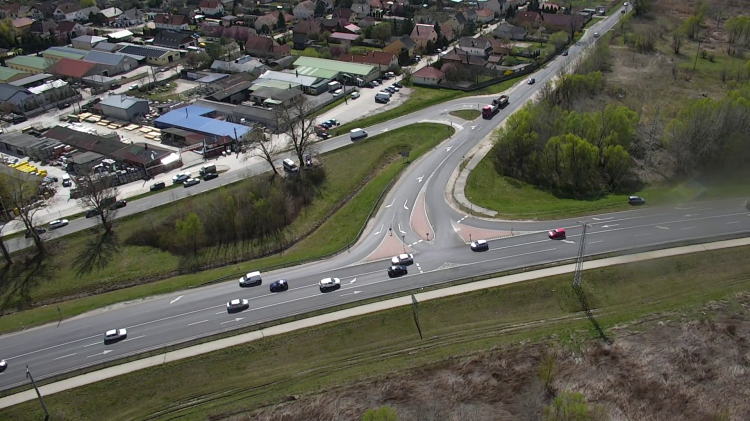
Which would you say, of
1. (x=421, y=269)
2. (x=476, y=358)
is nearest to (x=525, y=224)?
(x=421, y=269)

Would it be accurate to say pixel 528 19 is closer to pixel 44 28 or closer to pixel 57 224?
pixel 57 224

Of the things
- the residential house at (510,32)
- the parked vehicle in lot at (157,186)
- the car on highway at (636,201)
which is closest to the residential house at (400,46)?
the residential house at (510,32)

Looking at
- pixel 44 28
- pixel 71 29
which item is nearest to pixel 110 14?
pixel 44 28

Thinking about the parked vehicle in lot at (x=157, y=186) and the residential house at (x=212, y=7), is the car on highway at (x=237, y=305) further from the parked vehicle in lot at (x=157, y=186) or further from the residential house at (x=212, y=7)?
the residential house at (x=212, y=7)

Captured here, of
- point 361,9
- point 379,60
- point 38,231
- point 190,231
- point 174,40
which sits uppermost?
point 361,9

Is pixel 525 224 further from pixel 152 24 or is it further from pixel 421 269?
pixel 152 24

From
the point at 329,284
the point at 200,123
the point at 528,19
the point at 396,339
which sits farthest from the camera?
the point at 528,19
